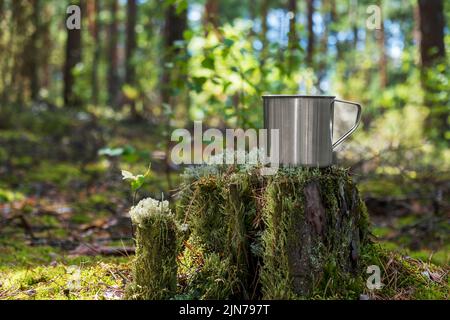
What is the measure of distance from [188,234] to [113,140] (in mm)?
7732

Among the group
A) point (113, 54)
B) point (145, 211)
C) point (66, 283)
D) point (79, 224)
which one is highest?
point (113, 54)

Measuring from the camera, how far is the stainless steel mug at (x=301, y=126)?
2.75m

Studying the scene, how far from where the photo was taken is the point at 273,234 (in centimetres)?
269

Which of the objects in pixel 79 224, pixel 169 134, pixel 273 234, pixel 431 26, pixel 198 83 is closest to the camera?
pixel 273 234

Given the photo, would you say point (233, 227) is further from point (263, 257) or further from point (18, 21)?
point (18, 21)

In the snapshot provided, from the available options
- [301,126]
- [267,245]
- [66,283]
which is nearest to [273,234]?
[267,245]

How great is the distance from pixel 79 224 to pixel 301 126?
3.92m

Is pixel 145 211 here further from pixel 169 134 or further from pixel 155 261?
pixel 169 134

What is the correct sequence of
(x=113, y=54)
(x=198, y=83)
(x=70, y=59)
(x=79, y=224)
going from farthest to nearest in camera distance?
(x=113, y=54) → (x=70, y=59) → (x=79, y=224) → (x=198, y=83)

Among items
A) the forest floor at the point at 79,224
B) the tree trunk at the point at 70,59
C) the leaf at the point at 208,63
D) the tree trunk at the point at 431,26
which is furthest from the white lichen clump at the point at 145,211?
the tree trunk at the point at 70,59

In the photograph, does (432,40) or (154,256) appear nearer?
(154,256)

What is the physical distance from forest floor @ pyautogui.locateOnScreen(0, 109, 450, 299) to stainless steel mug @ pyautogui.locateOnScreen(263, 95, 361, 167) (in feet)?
3.49

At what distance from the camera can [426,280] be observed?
10.1ft
